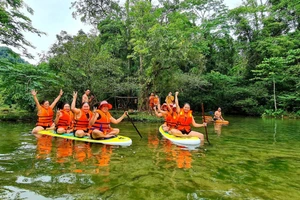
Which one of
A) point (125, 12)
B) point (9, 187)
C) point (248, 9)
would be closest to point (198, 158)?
point (9, 187)

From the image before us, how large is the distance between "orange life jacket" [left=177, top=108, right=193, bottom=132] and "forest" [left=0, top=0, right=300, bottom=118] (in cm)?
853

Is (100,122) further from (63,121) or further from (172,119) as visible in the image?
(172,119)

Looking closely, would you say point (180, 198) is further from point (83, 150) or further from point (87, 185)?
point (83, 150)

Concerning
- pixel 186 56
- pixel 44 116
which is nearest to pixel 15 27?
pixel 44 116

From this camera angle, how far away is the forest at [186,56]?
54.6 feet

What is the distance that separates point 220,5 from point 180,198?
29629 millimetres

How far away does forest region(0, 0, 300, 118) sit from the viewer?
16.7 metres

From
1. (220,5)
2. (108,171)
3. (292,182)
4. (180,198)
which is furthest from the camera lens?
(220,5)

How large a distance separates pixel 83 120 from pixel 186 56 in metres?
10.4

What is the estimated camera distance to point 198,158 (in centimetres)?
629

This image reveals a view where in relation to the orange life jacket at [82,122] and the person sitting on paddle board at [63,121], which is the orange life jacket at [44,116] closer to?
the person sitting on paddle board at [63,121]

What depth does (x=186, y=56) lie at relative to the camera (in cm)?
1708

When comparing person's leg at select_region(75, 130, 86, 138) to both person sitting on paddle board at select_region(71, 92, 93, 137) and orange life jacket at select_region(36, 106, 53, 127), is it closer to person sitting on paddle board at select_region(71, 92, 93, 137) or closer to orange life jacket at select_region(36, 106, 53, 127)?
person sitting on paddle board at select_region(71, 92, 93, 137)

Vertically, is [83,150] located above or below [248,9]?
below
